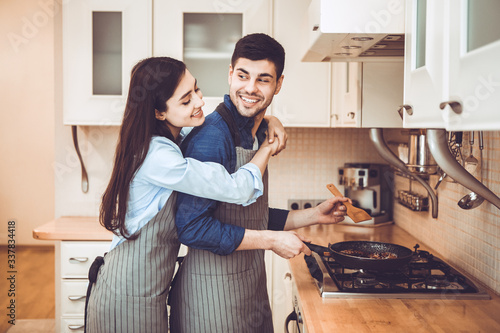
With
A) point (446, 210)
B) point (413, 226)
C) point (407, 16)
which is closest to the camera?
point (407, 16)

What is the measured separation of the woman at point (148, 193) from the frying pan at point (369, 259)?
1.25ft

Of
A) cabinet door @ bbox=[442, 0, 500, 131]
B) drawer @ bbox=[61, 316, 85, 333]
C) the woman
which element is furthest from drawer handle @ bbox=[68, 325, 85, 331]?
cabinet door @ bbox=[442, 0, 500, 131]

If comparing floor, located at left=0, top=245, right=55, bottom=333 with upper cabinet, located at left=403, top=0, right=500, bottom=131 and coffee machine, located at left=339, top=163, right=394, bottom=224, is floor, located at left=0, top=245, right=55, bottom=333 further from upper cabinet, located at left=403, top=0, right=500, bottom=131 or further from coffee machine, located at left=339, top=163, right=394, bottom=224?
upper cabinet, located at left=403, top=0, right=500, bottom=131

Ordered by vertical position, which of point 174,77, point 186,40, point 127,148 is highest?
point 186,40

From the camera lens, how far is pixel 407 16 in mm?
1193

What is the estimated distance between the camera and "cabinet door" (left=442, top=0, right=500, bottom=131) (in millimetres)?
668

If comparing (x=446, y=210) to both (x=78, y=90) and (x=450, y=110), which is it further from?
(x=78, y=90)

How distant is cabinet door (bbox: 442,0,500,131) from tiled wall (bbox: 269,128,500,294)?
785mm

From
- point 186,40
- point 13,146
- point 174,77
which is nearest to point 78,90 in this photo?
point 186,40

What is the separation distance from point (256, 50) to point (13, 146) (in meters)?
4.93

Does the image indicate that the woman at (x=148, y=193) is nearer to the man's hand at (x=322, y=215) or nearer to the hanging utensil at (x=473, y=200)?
the man's hand at (x=322, y=215)

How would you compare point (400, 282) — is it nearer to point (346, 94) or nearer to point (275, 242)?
point (275, 242)

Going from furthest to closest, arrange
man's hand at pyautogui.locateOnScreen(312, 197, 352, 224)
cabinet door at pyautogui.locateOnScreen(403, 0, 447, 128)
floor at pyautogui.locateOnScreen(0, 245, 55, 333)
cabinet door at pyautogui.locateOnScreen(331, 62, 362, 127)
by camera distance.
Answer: floor at pyautogui.locateOnScreen(0, 245, 55, 333) → cabinet door at pyautogui.locateOnScreen(331, 62, 362, 127) → man's hand at pyautogui.locateOnScreen(312, 197, 352, 224) → cabinet door at pyautogui.locateOnScreen(403, 0, 447, 128)

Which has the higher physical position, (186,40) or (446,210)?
(186,40)
